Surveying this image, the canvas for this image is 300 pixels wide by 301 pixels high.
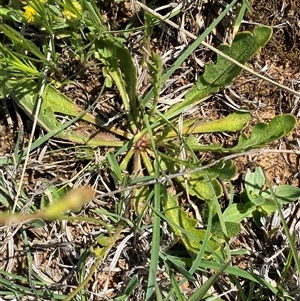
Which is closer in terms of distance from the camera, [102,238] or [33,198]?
[102,238]

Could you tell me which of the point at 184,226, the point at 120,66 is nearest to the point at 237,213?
the point at 184,226

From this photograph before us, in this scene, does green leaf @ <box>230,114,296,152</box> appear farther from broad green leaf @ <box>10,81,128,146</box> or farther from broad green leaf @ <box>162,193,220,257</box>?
broad green leaf @ <box>10,81,128,146</box>

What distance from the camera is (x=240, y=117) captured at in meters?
1.95

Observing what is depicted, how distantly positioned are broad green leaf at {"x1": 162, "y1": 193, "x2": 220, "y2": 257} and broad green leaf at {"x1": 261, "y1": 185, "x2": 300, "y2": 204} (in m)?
0.32

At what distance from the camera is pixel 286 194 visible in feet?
6.24

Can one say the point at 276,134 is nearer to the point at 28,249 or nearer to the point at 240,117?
the point at 240,117

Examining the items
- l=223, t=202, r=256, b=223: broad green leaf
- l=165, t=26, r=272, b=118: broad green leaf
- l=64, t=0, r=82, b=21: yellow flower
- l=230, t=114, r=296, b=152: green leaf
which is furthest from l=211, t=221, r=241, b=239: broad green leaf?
l=64, t=0, r=82, b=21: yellow flower

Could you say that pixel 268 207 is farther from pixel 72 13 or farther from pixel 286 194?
pixel 72 13

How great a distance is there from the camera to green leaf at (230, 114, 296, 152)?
1.83m

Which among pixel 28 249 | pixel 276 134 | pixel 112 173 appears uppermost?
pixel 276 134

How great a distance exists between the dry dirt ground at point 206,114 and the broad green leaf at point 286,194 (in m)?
0.06

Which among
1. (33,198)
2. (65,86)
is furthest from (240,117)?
(33,198)

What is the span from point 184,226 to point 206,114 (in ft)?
1.64

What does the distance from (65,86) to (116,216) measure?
60cm
